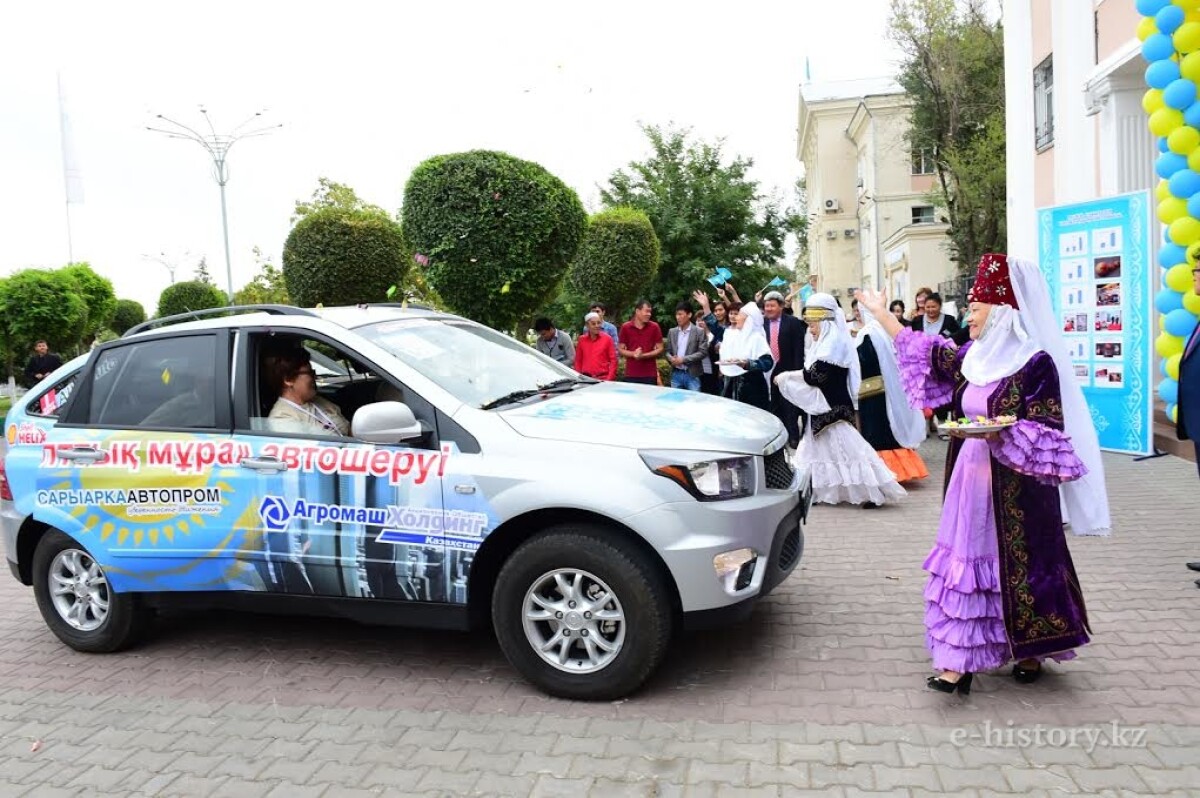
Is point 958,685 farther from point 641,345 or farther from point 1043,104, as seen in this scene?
point 1043,104

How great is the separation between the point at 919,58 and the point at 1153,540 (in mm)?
26356

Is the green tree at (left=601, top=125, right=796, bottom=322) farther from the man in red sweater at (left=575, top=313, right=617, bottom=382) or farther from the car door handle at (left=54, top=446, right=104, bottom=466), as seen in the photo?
the car door handle at (left=54, top=446, right=104, bottom=466)

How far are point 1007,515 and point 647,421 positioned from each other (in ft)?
5.53

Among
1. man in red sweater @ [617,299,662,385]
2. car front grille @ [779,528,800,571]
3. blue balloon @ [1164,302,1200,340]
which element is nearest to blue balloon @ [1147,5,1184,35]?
blue balloon @ [1164,302,1200,340]

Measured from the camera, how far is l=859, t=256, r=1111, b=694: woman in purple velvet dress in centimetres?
407

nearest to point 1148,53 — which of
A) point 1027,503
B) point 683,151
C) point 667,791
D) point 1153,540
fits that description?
point 1153,540

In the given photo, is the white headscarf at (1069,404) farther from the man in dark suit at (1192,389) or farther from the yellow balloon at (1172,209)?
the yellow balloon at (1172,209)

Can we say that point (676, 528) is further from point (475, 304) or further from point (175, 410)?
point (475, 304)

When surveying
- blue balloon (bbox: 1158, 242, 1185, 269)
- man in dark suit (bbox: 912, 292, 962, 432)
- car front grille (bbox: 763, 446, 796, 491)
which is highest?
blue balloon (bbox: 1158, 242, 1185, 269)

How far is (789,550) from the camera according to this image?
4.78 metres

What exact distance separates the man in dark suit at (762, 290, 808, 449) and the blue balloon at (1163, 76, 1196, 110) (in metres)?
3.84

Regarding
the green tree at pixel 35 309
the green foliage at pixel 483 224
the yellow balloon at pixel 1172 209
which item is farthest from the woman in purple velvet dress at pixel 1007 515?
the green tree at pixel 35 309

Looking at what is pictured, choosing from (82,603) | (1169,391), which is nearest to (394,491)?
(82,603)

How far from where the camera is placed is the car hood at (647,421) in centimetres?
434
